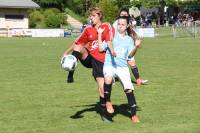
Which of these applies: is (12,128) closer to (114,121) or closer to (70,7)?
(114,121)

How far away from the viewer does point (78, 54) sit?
1009cm

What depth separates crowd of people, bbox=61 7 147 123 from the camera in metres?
9.58

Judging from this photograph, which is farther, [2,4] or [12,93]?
[2,4]

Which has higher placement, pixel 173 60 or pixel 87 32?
pixel 87 32

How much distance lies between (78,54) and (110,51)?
81cm

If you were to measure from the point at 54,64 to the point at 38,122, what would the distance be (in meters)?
12.9

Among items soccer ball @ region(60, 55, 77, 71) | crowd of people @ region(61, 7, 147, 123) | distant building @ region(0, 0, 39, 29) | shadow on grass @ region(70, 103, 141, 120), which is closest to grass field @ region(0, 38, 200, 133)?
shadow on grass @ region(70, 103, 141, 120)

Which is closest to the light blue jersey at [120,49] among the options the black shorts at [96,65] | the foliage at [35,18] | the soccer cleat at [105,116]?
the black shorts at [96,65]

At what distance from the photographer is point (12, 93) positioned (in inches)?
525

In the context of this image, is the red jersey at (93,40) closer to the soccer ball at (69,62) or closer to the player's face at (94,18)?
the player's face at (94,18)

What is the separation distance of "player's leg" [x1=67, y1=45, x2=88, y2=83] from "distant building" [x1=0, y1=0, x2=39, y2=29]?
207 ft

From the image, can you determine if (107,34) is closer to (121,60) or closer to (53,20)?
(121,60)

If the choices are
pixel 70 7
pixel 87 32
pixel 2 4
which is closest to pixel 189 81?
pixel 87 32

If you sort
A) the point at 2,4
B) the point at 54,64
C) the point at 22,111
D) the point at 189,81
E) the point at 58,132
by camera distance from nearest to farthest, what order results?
the point at 58,132 → the point at 22,111 → the point at 189,81 → the point at 54,64 → the point at 2,4
